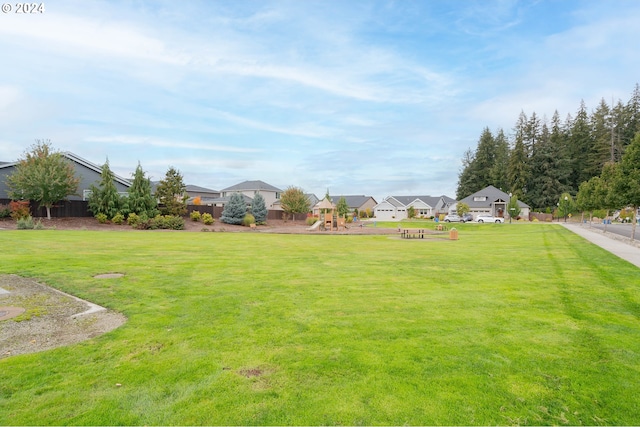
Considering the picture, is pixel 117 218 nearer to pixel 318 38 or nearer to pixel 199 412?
pixel 318 38

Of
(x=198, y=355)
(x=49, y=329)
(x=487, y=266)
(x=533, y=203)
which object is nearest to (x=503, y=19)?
(x=487, y=266)

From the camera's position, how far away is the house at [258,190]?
6450 centimetres

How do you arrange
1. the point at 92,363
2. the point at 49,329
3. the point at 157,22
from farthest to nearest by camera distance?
1. the point at 157,22
2. the point at 49,329
3. the point at 92,363

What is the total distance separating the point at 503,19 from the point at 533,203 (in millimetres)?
72367

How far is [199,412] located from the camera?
126 inches

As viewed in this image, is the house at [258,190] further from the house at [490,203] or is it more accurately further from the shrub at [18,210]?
the shrub at [18,210]

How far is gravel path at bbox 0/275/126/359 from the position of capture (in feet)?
15.4

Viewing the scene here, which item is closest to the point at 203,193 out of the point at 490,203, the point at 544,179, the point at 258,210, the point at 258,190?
the point at 258,190

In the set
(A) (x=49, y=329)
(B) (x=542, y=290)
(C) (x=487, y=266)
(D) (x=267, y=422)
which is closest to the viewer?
(D) (x=267, y=422)

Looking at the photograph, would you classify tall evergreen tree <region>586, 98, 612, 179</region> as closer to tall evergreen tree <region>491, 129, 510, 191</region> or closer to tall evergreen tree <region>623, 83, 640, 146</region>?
tall evergreen tree <region>623, 83, 640, 146</region>

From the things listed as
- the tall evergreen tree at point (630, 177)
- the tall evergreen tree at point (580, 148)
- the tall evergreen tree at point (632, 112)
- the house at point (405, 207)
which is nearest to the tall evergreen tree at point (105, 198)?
the tall evergreen tree at point (630, 177)

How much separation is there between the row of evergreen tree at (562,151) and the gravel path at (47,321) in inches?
3298

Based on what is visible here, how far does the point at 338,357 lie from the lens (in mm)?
4355

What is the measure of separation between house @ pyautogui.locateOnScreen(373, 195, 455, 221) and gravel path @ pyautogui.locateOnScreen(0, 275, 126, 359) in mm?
70442
